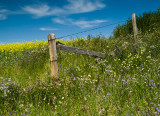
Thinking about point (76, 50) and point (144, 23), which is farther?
point (144, 23)

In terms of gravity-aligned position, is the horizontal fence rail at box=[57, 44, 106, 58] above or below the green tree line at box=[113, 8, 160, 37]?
below

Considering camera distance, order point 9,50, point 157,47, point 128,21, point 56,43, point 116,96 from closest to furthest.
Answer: point 116,96 < point 56,43 < point 157,47 < point 9,50 < point 128,21

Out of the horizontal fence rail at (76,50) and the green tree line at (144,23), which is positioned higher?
the green tree line at (144,23)

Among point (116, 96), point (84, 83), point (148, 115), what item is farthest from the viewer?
point (84, 83)

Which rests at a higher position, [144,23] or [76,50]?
[144,23]

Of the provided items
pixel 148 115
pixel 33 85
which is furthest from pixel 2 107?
pixel 148 115

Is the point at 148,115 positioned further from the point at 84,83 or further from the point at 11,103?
the point at 11,103

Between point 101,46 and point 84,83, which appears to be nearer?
point 84,83

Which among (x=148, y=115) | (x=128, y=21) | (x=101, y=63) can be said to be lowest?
(x=148, y=115)

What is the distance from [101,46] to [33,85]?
214 inches

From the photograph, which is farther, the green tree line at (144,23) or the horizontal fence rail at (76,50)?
the green tree line at (144,23)

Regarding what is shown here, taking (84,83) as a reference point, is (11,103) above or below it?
below

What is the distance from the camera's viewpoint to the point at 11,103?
4.05 meters

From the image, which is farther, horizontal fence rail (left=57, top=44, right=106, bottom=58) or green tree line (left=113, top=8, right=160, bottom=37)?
green tree line (left=113, top=8, right=160, bottom=37)
